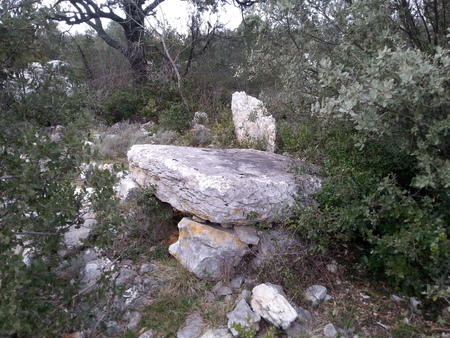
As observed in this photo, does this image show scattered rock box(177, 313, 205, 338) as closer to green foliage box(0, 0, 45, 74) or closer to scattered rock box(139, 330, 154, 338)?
scattered rock box(139, 330, 154, 338)

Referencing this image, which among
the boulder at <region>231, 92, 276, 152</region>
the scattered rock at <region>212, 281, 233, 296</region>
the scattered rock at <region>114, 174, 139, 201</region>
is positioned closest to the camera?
the scattered rock at <region>212, 281, 233, 296</region>

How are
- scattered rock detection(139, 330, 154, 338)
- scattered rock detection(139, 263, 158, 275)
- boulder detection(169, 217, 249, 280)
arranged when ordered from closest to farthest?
scattered rock detection(139, 330, 154, 338), boulder detection(169, 217, 249, 280), scattered rock detection(139, 263, 158, 275)

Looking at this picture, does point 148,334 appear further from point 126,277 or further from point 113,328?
point 126,277

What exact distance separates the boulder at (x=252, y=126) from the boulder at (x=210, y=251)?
216cm

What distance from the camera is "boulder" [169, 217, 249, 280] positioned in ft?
11.3

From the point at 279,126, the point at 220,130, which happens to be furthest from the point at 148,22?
the point at 279,126

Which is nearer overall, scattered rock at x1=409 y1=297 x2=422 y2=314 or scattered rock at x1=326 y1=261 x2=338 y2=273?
scattered rock at x1=409 y1=297 x2=422 y2=314

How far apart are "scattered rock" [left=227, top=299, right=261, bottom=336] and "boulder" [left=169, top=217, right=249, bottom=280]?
51cm

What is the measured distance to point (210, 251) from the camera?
11.5 feet

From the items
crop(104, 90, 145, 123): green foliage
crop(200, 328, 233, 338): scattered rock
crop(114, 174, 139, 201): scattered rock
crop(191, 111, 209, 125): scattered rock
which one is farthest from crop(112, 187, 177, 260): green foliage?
crop(104, 90, 145, 123): green foliage

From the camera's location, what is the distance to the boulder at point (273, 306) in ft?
9.02

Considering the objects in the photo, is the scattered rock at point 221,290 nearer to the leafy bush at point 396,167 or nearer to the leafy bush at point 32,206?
the leafy bush at point 396,167

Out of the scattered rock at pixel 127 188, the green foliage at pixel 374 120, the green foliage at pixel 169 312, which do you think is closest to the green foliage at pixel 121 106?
the scattered rock at pixel 127 188


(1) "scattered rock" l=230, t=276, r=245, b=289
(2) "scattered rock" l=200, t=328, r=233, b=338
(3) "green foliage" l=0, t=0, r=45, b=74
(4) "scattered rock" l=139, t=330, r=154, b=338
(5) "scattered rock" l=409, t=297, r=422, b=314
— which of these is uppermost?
(3) "green foliage" l=0, t=0, r=45, b=74
